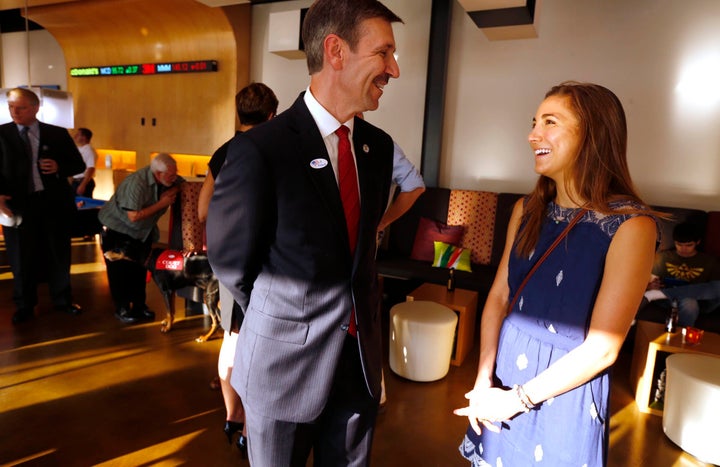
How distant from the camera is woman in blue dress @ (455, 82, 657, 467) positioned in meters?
1.18

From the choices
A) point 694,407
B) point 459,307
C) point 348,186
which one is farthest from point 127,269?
point 694,407

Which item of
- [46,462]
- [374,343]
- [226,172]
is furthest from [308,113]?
[46,462]

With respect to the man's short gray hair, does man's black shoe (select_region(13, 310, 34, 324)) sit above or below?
below

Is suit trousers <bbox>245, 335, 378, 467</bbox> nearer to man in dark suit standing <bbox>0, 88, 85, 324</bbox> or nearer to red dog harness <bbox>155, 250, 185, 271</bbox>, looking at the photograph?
red dog harness <bbox>155, 250, 185, 271</bbox>

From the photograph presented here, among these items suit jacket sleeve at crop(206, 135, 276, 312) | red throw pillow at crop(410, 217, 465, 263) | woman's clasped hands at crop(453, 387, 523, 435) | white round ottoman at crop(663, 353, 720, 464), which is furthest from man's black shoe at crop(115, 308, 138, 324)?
white round ottoman at crop(663, 353, 720, 464)

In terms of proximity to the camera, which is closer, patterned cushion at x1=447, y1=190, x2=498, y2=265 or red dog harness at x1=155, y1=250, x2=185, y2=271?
red dog harness at x1=155, y1=250, x2=185, y2=271

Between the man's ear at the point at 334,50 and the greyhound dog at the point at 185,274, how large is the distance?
2949 millimetres

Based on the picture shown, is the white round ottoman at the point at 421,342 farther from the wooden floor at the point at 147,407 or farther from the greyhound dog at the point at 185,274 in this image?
the greyhound dog at the point at 185,274

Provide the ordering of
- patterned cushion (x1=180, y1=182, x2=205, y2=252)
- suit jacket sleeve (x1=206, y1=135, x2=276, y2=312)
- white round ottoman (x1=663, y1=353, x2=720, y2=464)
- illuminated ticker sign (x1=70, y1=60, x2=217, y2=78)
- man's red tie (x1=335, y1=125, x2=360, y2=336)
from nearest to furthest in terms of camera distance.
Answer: suit jacket sleeve (x1=206, y1=135, x2=276, y2=312), man's red tie (x1=335, y1=125, x2=360, y2=336), white round ottoman (x1=663, y1=353, x2=720, y2=464), patterned cushion (x1=180, y1=182, x2=205, y2=252), illuminated ticker sign (x1=70, y1=60, x2=217, y2=78)

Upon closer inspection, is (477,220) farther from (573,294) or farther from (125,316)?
(573,294)

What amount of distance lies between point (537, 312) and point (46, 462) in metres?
2.42

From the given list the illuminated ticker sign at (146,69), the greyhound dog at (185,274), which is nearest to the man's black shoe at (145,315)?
the greyhound dog at (185,274)

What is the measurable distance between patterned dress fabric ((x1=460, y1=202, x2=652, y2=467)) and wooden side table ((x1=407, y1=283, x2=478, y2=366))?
7.74ft

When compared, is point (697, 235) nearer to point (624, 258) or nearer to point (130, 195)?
point (624, 258)
